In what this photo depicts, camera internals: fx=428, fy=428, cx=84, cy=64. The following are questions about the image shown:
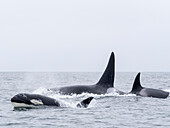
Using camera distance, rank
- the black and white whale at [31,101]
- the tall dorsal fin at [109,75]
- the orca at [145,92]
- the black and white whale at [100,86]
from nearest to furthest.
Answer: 1. the black and white whale at [31,101]
2. the black and white whale at [100,86]
3. the orca at [145,92]
4. the tall dorsal fin at [109,75]

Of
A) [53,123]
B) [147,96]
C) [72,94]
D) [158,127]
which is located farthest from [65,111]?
[147,96]

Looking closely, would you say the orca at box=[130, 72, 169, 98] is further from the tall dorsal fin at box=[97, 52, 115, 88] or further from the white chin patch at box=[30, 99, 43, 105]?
the white chin patch at box=[30, 99, 43, 105]

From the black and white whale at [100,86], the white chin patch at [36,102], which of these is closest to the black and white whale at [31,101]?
the white chin patch at [36,102]

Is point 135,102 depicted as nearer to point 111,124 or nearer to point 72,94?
point 72,94

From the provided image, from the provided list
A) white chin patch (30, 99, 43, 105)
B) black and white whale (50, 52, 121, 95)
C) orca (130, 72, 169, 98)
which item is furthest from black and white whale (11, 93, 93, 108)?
orca (130, 72, 169, 98)

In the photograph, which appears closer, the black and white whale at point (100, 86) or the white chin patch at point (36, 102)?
the white chin patch at point (36, 102)

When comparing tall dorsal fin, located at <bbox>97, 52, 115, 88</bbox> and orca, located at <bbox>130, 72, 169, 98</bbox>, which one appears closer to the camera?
orca, located at <bbox>130, 72, 169, 98</bbox>

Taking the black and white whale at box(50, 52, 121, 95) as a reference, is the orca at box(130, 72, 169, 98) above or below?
below

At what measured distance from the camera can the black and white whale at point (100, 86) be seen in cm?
3080

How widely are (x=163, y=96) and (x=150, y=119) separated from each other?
1241 centimetres

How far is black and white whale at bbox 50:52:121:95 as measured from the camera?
30797 mm

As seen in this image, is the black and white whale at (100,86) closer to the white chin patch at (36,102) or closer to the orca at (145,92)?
the orca at (145,92)

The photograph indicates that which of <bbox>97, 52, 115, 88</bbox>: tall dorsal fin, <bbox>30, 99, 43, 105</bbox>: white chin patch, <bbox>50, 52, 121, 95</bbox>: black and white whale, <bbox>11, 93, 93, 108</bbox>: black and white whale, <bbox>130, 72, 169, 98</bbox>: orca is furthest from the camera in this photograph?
<bbox>97, 52, 115, 88</bbox>: tall dorsal fin

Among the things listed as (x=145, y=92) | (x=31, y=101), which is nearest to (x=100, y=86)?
(x=145, y=92)
